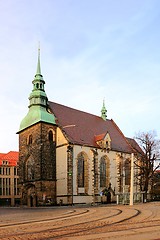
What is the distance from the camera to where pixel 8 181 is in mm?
70188

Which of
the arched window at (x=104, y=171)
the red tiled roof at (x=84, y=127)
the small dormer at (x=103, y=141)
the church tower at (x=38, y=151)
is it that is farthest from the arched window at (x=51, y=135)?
the arched window at (x=104, y=171)

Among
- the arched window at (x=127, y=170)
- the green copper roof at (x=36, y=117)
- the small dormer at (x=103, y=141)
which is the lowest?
the arched window at (x=127, y=170)

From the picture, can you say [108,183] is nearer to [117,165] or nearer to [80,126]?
[117,165]

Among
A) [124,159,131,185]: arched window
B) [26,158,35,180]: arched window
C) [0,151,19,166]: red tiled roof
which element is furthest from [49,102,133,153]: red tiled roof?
[0,151,19,166]: red tiled roof

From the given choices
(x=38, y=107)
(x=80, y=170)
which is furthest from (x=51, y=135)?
(x=80, y=170)

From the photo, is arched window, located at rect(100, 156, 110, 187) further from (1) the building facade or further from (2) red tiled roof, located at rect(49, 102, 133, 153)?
(1) the building facade

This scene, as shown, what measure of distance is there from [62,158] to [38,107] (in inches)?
324

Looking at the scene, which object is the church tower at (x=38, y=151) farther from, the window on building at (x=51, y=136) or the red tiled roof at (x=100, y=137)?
the red tiled roof at (x=100, y=137)

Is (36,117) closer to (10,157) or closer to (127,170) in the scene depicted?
(127,170)

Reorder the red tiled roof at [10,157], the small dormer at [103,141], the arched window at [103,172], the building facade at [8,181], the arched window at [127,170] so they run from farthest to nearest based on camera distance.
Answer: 1. the red tiled roof at [10,157]
2. the building facade at [8,181]
3. the arched window at [127,170]
4. the arched window at [103,172]
5. the small dormer at [103,141]

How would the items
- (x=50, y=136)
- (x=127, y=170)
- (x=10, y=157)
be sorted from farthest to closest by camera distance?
(x=10, y=157) < (x=127, y=170) < (x=50, y=136)

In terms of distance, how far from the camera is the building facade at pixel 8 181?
68156mm

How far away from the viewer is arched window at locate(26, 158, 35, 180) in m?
41.8

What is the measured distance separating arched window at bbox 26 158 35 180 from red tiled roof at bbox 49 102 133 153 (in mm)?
6471
